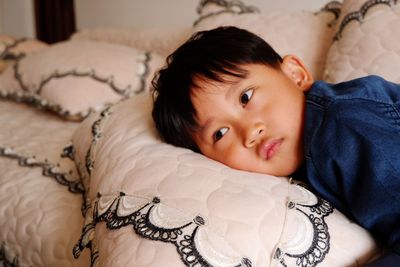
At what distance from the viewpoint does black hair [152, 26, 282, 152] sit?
0.80m

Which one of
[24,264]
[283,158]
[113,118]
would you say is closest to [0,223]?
[24,264]

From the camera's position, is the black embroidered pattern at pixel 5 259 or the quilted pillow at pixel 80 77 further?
the quilted pillow at pixel 80 77

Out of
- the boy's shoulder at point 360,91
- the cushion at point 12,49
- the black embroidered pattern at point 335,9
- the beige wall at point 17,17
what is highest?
the black embroidered pattern at point 335,9

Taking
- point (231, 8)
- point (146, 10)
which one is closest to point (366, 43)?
point (231, 8)


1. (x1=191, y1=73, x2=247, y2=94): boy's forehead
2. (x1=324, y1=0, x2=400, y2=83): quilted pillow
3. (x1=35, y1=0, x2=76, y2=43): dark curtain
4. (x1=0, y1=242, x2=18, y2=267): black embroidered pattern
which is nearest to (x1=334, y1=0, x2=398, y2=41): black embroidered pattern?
(x1=324, y1=0, x2=400, y2=83): quilted pillow

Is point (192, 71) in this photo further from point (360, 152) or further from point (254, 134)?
point (360, 152)

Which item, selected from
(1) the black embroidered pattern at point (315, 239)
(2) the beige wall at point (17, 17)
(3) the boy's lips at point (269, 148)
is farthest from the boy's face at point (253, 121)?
(2) the beige wall at point (17, 17)

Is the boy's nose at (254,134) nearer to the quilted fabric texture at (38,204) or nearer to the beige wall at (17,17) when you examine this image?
the quilted fabric texture at (38,204)

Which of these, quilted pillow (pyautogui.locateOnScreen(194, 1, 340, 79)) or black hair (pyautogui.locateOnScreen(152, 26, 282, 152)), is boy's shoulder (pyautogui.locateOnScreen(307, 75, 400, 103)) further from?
quilted pillow (pyautogui.locateOnScreen(194, 1, 340, 79))

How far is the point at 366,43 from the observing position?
92 centimetres

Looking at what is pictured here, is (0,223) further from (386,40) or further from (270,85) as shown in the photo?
(386,40)

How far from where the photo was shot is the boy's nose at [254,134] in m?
0.75

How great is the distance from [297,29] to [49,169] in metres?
0.68

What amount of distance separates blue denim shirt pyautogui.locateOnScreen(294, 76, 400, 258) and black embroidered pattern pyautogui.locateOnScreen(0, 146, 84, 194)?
507 millimetres
